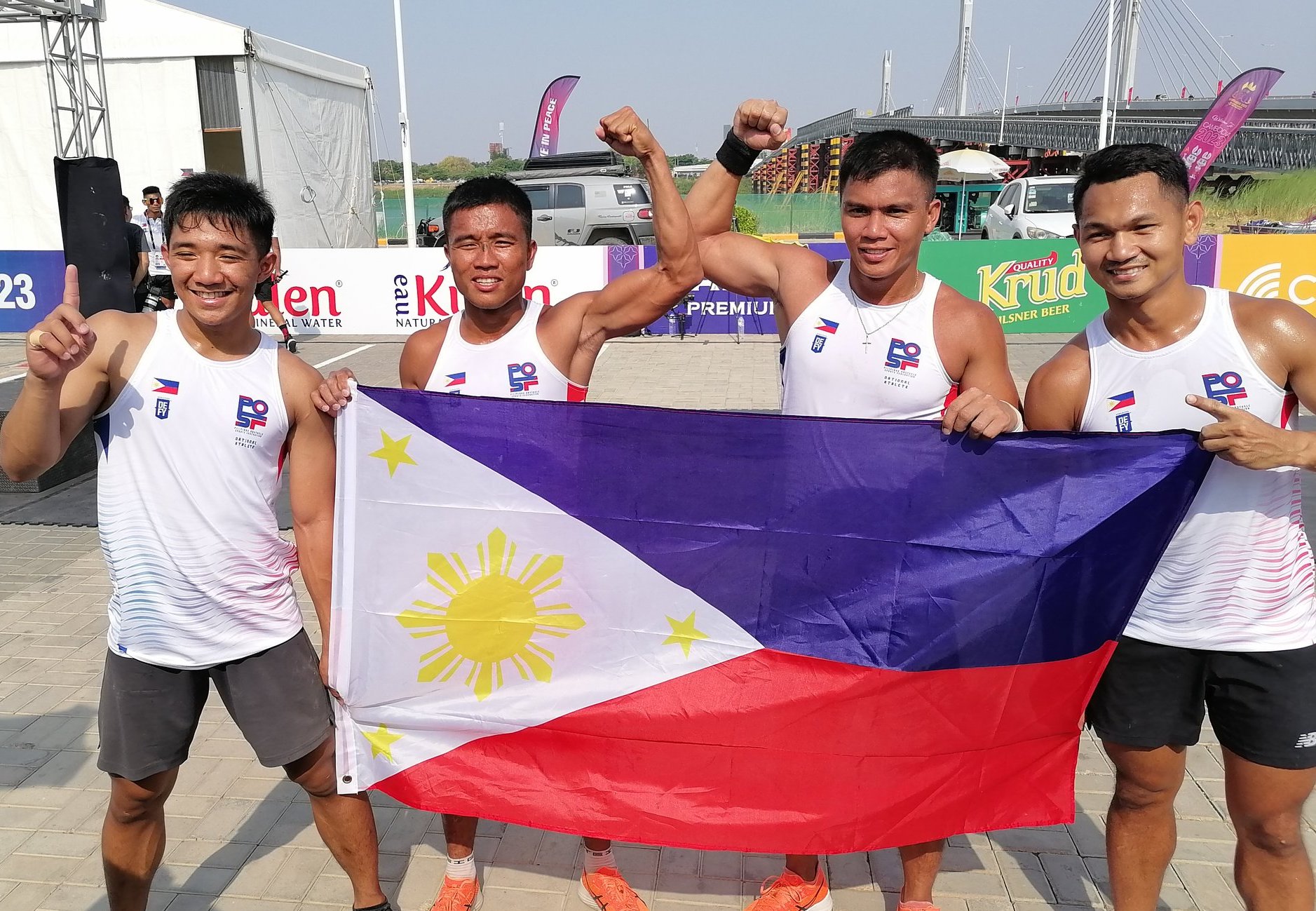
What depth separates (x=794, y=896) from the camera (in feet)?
9.42

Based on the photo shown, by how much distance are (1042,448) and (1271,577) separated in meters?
0.60

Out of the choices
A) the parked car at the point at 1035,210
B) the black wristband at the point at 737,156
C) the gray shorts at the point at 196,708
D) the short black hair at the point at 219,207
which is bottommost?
the gray shorts at the point at 196,708

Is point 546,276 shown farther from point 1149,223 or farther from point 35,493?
point 1149,223

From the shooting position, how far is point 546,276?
43.0 ft

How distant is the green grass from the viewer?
90.1 ft

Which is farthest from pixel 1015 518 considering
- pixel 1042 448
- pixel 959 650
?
pixel 959 650

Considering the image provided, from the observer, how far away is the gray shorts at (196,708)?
2.42 meters

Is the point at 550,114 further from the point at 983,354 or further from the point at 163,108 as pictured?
the point at 983,354

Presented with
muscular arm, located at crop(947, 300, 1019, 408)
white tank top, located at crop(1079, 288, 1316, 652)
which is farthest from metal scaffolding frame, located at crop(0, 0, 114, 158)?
white tank top, located at crop(1079, 288, 1316, 652)

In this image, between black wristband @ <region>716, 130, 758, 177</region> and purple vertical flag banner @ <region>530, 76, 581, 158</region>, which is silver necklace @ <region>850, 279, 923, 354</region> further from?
purple vertical flag banner @ <region>530, 76, 581, 158</region>

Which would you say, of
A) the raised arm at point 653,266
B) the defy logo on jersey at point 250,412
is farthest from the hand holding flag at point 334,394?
the raised arm at point 653,266

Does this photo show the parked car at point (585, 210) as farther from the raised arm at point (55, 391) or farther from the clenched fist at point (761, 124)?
the raised arm at point (55, 391)

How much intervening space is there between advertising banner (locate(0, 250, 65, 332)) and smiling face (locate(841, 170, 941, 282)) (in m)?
14.2

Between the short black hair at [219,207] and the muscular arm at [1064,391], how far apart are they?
2.03 metres
